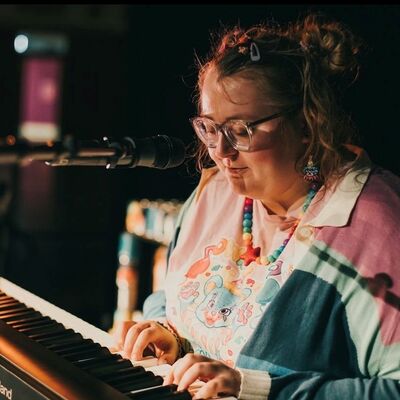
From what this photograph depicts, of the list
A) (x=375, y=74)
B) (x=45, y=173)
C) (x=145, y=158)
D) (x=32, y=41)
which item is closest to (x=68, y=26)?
(x=32, y=41)

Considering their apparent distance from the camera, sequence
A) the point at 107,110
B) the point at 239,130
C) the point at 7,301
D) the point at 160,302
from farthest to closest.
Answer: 1. the point at 107,110
2. the point at 160,302
3. the point at 7,301
4. the point at 239,130

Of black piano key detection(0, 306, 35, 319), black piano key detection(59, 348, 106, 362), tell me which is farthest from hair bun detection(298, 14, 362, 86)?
black piano key detection(0, 306, 35, 319)

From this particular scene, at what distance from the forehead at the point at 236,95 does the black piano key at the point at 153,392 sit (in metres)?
0.68

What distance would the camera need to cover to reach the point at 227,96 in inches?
73.7

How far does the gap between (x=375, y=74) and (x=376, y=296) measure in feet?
3.99

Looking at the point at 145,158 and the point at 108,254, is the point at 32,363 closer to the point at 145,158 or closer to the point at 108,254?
the point at 145,158

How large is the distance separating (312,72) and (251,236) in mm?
462

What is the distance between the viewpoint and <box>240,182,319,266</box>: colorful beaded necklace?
1.92m

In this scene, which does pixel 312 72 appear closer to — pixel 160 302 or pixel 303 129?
pixel 303 129

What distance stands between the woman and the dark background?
45 centimetres

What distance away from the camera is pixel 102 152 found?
4.71ft

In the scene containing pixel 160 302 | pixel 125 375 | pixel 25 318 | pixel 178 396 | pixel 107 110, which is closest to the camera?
pixel 178 396

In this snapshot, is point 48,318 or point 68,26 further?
point 68,26

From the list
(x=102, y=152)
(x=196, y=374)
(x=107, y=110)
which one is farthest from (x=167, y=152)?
(x=107, y=110)
